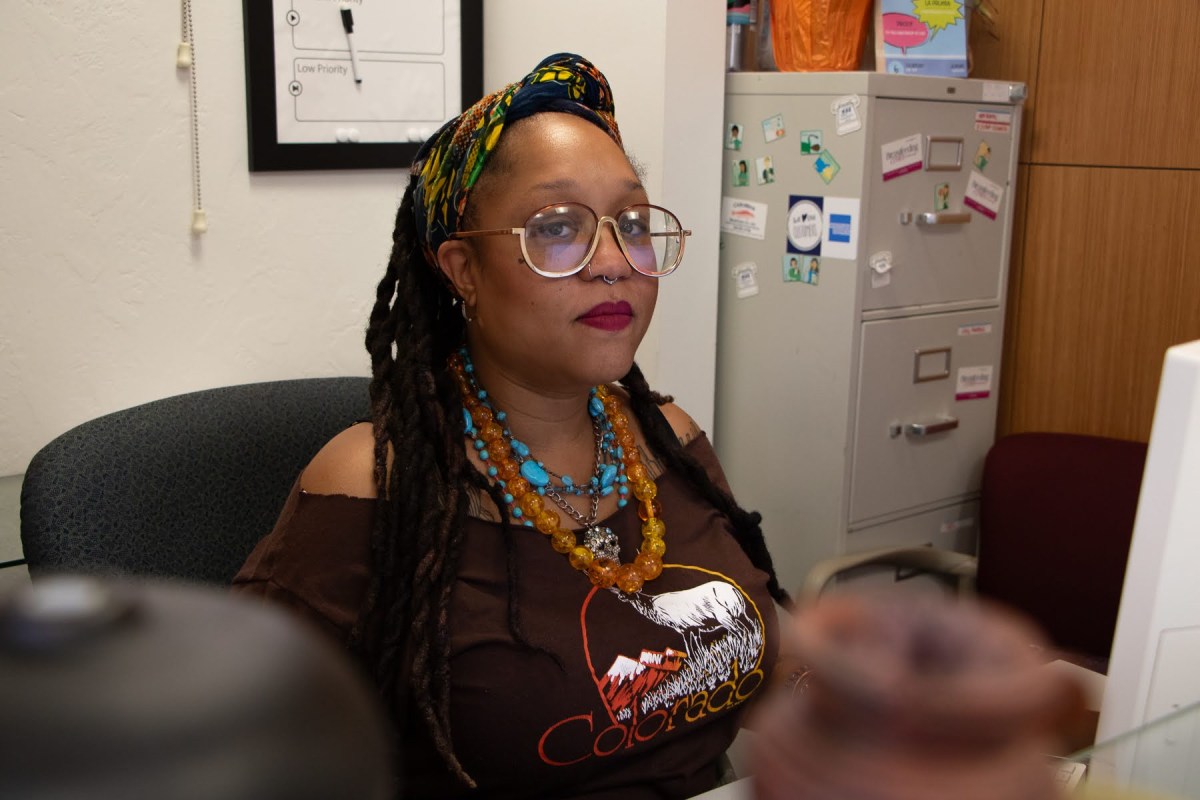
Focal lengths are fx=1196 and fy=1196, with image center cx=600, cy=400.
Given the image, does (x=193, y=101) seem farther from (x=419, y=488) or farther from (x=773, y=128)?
(x=773, y=128)

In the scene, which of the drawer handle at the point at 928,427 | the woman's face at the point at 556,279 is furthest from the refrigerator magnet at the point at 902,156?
the woman's face at the point at 556,279

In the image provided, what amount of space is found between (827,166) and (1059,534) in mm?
906

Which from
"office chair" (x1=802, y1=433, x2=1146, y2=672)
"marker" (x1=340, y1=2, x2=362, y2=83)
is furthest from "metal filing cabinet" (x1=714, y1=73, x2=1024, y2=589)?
"marker" (x1=340, y1=2, x2=362, y2=83)

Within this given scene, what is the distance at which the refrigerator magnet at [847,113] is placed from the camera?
249 cm

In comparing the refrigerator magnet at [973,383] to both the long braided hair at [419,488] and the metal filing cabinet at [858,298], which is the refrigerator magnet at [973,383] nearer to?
the metal filing cabinet at [858,298]

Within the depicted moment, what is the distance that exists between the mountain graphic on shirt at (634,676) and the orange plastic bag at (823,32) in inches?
64.5

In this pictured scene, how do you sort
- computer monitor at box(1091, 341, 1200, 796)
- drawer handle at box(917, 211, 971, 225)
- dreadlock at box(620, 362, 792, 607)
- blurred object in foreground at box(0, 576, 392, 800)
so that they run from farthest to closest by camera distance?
drawer handle at box(917, 211, 971, 225), dreadlock at box(620, 362, 792, 607), computer monitor at box(1091, 341, 1200, 796), blurred object in foreground at box(0, 576, 392, 800)

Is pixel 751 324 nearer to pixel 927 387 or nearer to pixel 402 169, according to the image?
pixel 927 387

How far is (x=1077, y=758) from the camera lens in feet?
2.75

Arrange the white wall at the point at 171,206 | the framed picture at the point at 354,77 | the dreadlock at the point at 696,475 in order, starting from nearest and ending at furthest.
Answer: the dreadlock at the point at 696,475, the white wall at the point at 171,206, the framed picture at the point at 354,77

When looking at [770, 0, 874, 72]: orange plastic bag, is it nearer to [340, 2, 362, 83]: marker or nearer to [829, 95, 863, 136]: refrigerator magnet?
[829, 95, 863, 136]: refrigerator magnet

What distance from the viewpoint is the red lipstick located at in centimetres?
148

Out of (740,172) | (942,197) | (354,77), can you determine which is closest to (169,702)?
(354,77)

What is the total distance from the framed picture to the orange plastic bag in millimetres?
699
